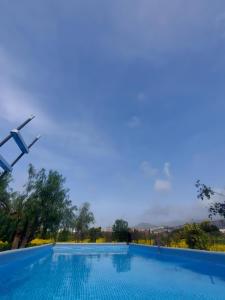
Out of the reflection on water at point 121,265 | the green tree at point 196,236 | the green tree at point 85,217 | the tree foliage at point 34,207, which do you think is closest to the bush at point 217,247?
the green tree at point 196,236

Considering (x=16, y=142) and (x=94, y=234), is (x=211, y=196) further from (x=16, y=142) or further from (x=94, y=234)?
(x=94, y=234)

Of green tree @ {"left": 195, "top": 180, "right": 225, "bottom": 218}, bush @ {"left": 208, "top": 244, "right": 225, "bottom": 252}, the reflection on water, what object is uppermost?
green tree @ {"left": 195, "top": 180, "right": 225, "bottom": 218}

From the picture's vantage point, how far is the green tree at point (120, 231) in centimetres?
2069

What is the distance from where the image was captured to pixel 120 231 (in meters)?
21.0

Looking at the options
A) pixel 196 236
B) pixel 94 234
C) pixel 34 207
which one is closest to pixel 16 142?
pixel 34 207

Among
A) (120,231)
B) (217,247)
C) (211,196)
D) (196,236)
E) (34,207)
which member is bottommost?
(217,247)

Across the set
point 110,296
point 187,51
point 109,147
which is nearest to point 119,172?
point 109,147

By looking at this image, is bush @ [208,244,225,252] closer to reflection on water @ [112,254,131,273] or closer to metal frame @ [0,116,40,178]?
reflection on water @ [112,254,131,273]

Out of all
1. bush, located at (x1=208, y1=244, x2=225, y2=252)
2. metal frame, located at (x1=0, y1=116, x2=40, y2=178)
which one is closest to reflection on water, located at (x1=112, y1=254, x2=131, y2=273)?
bush, located at (x1=208, y1=244, x2=225, y2=252)

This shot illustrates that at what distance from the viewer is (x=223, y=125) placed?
448 inches

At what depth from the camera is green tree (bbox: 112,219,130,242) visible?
20688 millimetres

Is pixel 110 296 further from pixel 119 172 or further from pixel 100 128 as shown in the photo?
pixel 119 172

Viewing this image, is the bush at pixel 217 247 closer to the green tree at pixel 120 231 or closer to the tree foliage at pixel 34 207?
the tree foliage at pixel 34 207

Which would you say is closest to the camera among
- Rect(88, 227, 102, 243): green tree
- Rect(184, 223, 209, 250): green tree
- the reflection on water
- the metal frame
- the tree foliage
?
the reflection on water
